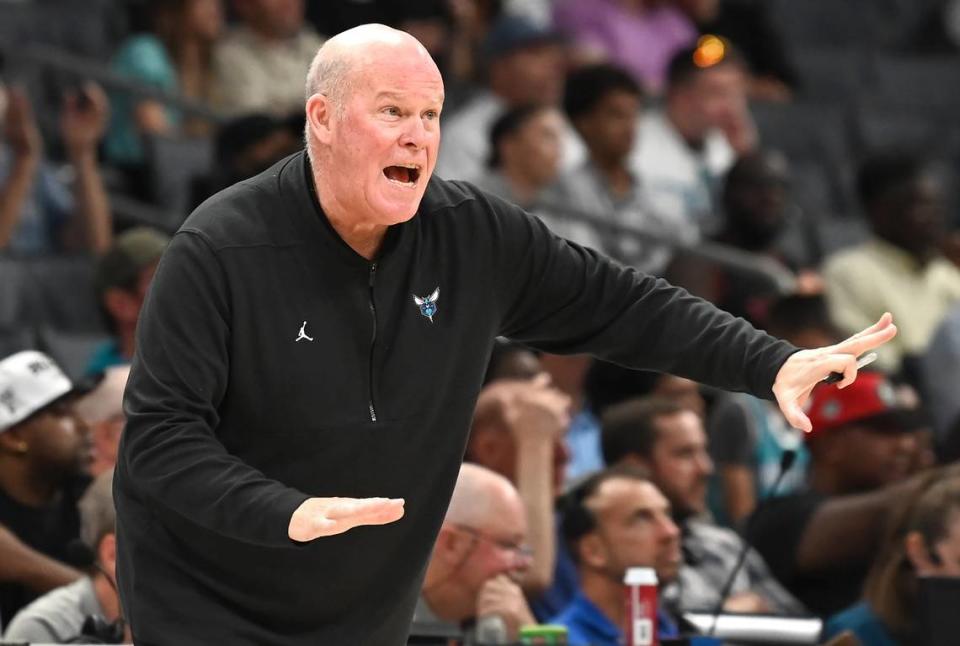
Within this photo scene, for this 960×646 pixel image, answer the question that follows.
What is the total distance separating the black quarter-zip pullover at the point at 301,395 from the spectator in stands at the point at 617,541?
181 centimetres

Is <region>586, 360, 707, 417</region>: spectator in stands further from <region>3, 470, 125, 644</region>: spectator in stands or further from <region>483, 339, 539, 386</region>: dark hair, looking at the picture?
<region>3, 470, 125, 644</region>: spectator in stands

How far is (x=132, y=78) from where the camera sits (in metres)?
7.77

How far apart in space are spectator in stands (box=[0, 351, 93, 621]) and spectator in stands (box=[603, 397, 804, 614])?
5.26 ft

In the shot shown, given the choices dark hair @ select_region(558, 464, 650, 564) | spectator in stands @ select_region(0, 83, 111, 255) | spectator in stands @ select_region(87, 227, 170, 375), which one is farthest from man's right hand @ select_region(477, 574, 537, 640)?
spectator in stands @ select_region(0, 83, 111, 255)

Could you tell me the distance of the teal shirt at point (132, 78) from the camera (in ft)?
26.0

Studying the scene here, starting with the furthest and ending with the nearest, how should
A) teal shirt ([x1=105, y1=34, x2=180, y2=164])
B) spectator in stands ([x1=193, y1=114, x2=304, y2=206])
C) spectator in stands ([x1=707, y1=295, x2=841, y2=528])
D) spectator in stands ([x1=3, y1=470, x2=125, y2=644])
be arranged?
teal shirt ([x1=105, y1=34, x2=180, y2=164]) → spectator in stands ([x1=193, y1=114, x2=304, y2=206]) → spectator in stands ([x1=707, y1=295, x2=841, y2=528]) → spectator in stands ([x1=3, y1=470, x2=125, y2=644])

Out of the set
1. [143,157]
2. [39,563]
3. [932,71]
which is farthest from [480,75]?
[39,563]

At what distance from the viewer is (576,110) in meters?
8.10

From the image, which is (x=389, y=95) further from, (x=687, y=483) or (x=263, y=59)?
(x=263, y=59)

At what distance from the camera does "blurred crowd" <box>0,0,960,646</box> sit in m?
5.06

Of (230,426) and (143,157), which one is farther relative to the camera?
(143,157)

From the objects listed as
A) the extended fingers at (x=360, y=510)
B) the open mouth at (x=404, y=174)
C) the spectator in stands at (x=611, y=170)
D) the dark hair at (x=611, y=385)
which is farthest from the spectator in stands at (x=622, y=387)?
the extended fingers at (x=360, y=510)

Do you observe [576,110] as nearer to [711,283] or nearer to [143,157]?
[711,283]

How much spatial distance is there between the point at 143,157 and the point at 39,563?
3.36 metres
